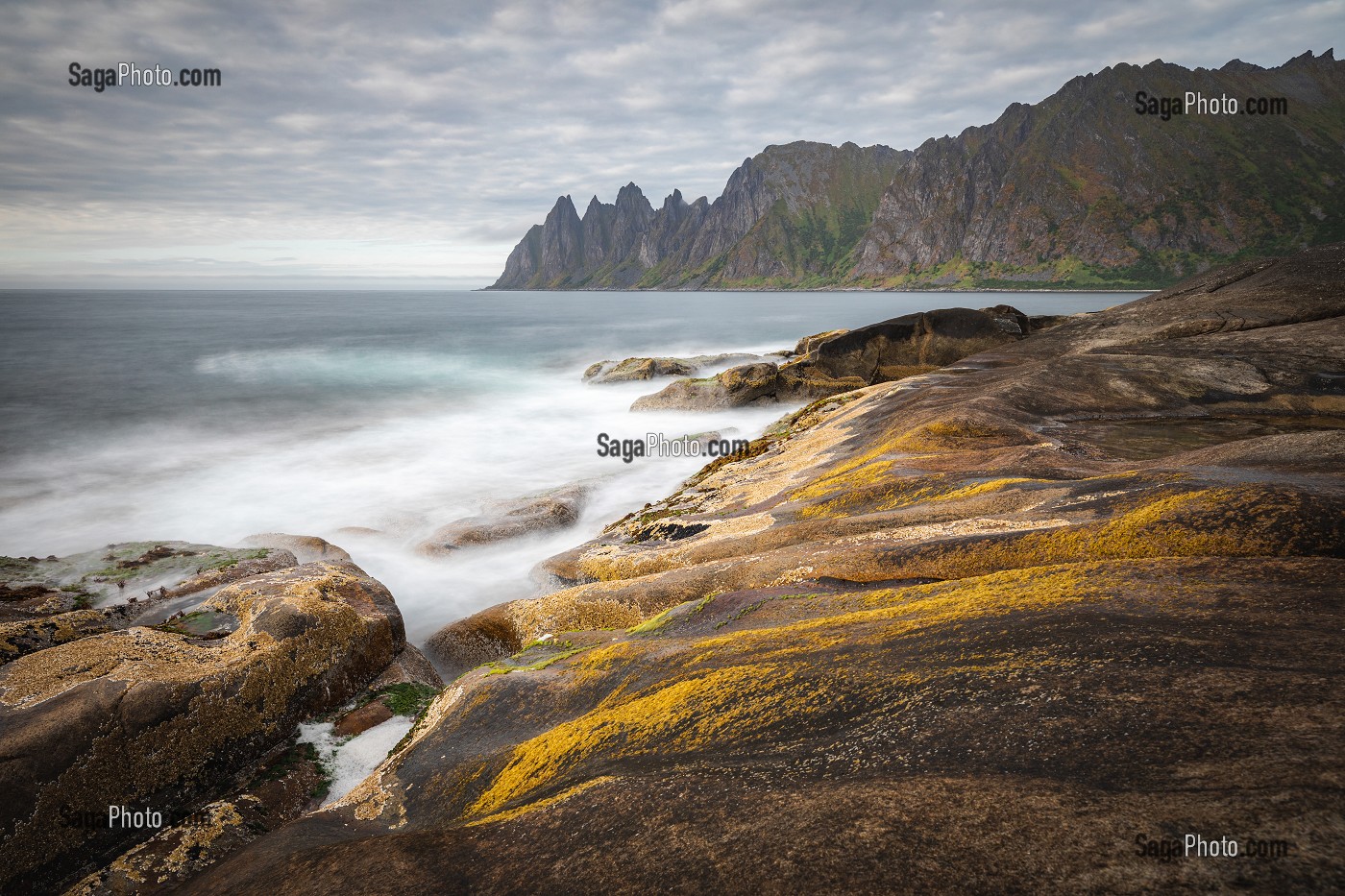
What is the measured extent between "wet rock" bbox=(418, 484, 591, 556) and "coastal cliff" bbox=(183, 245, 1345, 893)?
9182 mm

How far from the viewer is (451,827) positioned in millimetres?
5344

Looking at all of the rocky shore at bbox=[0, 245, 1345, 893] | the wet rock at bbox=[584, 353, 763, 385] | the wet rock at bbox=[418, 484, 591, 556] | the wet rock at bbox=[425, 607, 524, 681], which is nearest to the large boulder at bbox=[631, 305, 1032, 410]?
the wet rock at bbox=[584, 353, 763, 385]

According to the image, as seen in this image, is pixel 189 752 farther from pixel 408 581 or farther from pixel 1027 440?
pixel 1027 440

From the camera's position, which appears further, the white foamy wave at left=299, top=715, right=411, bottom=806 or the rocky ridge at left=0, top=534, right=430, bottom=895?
the white foamy wave at left=299, top=715, right=411, bottom=806

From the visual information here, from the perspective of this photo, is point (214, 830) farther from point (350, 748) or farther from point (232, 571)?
point (232, 571)

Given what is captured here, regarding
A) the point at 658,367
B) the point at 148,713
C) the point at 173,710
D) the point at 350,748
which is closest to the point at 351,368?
the point at 658,367

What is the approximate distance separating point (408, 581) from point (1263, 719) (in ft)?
60.8

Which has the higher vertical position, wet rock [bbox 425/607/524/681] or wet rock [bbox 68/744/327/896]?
wet rock [bbox 68/744/327/896]

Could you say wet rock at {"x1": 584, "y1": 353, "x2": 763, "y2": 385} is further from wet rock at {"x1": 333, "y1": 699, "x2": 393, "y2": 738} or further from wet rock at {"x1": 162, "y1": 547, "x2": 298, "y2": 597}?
wet rock at {"x1": 333, "y1": 699, "x2": 393, "y2": 738}

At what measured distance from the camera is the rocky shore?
3680 mm

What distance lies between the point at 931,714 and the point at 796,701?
3.73ft

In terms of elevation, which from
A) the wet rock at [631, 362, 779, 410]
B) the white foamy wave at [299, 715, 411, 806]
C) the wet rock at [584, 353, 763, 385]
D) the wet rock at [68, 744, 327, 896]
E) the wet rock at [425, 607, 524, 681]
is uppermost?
the wet rock at [584, 353, 763, 385]

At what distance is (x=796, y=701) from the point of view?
5.55 metres

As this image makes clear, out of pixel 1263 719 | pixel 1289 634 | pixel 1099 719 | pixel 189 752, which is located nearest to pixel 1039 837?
pixel 1099 719
